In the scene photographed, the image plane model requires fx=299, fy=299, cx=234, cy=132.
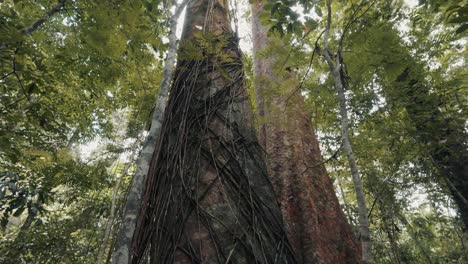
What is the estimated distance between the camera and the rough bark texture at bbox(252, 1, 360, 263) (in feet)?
6.11

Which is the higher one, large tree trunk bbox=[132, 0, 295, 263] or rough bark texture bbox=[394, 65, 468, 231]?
rough bark texture bbox=[394, 65, 468, 231]

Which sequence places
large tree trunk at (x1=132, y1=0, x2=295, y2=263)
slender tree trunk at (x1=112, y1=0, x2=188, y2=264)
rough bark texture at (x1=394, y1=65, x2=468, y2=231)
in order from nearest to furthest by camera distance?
slender tree trunk at (x1=112, y1=0, x2=188, y2=264), large tree trunk at (x1=132, y1=0, x2=295, y2=263), rough bark texture at (x1=394, y1=65, x2=468, y2=231)

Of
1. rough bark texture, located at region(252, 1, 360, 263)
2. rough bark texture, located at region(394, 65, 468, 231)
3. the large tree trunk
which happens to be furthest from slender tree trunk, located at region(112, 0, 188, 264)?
rough bark texture, located at region(394, 65, 468, 231)

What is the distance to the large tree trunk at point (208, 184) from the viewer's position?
144 centimetres

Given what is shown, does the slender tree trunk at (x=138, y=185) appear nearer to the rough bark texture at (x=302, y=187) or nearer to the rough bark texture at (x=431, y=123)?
the rough bark texture at (x=302, y=187)

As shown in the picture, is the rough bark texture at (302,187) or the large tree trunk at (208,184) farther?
the rough bark texture at (302,187)

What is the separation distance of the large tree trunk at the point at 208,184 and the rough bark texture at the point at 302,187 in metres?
0.29

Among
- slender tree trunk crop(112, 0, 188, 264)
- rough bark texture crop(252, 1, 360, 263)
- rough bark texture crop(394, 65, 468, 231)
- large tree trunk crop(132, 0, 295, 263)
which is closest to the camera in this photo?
slender tree trunk crop(112, 0, 188, 264)

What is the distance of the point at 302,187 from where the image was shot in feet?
7.11

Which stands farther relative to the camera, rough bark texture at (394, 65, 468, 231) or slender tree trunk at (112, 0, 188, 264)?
rough bark texture at (394, 65, 468, 231)

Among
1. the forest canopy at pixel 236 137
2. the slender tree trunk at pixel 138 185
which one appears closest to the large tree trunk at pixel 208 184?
the forest canopy at pixel 236 137

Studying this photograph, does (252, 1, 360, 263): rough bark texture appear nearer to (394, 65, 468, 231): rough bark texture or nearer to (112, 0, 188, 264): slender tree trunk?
(112, 0, 188, 264): slender tree trunk

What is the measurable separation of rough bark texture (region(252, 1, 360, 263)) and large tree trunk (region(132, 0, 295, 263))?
0.96ft

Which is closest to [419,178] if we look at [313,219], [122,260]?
[313,219]
